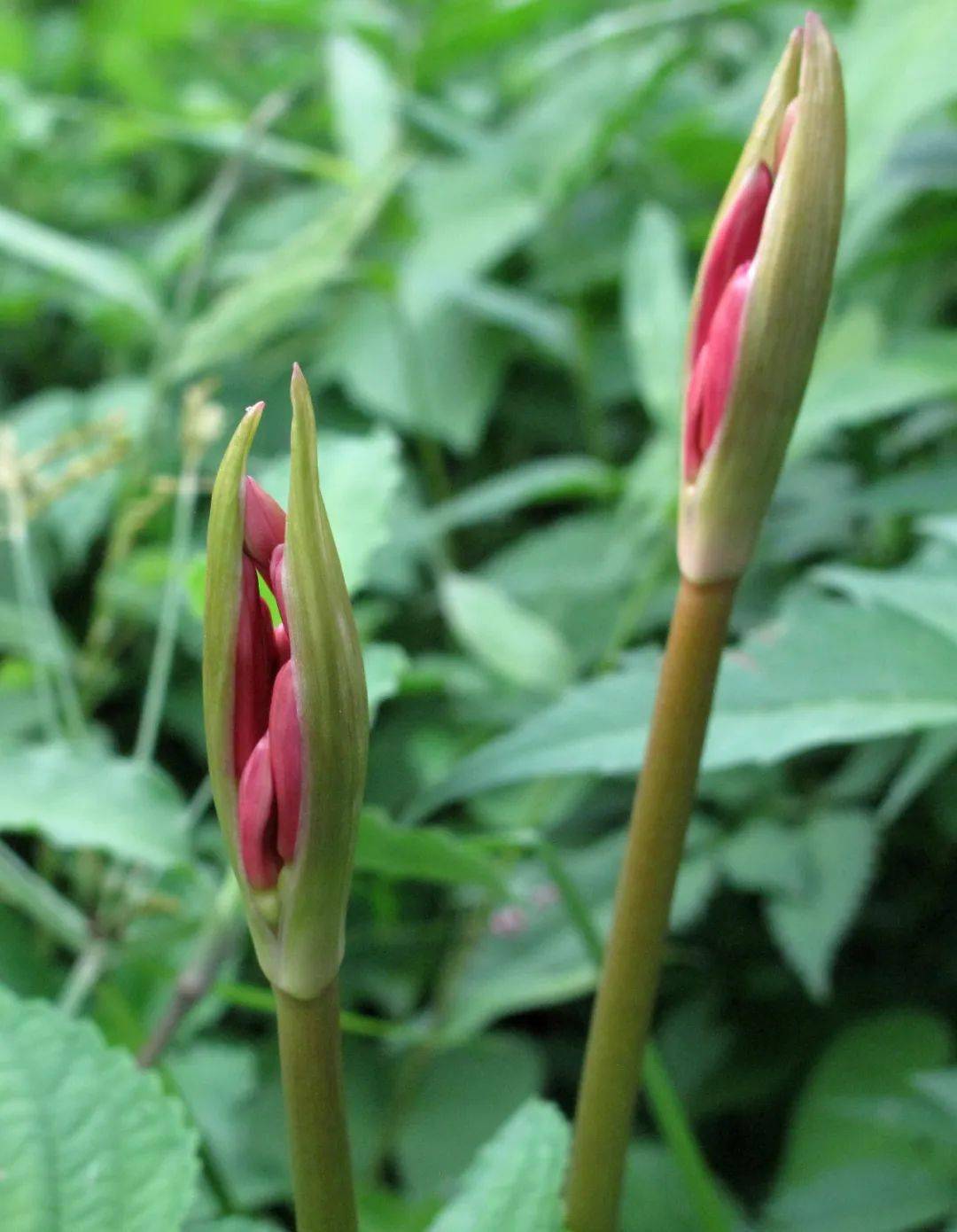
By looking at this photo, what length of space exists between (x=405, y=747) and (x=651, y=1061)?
0.33 m

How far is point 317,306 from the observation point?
0.89 metres

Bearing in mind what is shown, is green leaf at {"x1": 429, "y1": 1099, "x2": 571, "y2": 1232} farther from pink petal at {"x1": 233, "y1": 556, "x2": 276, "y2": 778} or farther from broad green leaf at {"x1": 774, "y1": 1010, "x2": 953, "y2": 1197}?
broad green leaf at {"x1": 774, "y1": 1010, "x2": 953, "y2": 1197}

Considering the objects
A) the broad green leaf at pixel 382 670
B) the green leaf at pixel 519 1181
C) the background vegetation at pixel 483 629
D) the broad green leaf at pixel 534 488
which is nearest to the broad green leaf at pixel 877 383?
the background vegetation at pixel 483 629

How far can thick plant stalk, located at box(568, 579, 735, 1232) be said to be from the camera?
0.83ft

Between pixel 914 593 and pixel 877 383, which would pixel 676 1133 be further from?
pixel 877 383

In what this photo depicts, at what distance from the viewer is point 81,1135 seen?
27 cm

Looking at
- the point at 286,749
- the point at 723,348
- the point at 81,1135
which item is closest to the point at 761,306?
the point at 723,348

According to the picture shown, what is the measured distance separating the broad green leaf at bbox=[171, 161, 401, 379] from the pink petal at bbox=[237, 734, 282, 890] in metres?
0.46

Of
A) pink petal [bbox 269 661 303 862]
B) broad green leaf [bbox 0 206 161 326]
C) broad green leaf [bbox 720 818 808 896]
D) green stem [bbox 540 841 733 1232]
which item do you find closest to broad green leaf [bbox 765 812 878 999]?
broad green leaf [bbox 720 818 808 896]

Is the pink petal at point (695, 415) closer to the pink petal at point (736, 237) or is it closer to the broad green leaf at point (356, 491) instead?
the pink petal at point (736, 237)

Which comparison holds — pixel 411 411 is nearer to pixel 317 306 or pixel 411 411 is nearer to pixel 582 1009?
pixel 317 306

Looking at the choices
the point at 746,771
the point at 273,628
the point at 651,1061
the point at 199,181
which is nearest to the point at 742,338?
the point at 273,628

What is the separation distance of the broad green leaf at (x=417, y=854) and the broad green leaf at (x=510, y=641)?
0.68ft

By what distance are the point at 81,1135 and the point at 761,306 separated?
0.71ft
